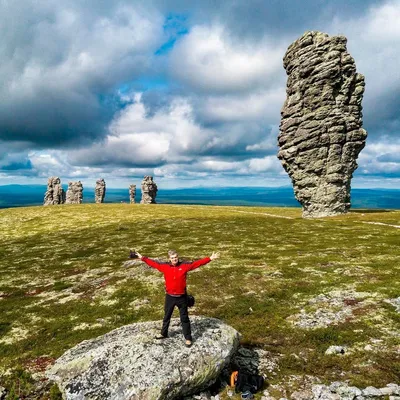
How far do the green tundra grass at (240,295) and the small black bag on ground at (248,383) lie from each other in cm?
93

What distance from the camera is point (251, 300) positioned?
2469 centimetres

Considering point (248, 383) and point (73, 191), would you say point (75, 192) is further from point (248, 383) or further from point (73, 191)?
point (248, 383)

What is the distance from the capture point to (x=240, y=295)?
25781mm

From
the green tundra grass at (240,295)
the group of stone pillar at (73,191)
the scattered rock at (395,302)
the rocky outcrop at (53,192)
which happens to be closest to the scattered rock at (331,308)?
the green tundra grass at (240,295)

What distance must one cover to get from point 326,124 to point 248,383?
7987cm

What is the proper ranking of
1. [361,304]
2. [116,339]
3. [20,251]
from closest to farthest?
[116,339]
[361,304]
[20,251]

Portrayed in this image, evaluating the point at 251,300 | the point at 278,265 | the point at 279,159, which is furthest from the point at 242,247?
the point at 279,159

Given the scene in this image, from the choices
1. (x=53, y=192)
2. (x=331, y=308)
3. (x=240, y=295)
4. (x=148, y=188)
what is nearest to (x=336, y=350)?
(x=331, y=308)

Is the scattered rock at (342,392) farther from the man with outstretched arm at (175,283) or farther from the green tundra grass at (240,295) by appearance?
the man with outstretched arm at (175,283)

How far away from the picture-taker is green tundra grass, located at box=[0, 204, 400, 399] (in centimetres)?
1638

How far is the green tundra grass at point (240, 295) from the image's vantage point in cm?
1638

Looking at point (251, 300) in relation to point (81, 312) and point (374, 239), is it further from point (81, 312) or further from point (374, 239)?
point (374, 239)

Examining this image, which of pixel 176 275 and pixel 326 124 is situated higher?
pixel 326 124

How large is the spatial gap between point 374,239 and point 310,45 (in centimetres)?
6154
